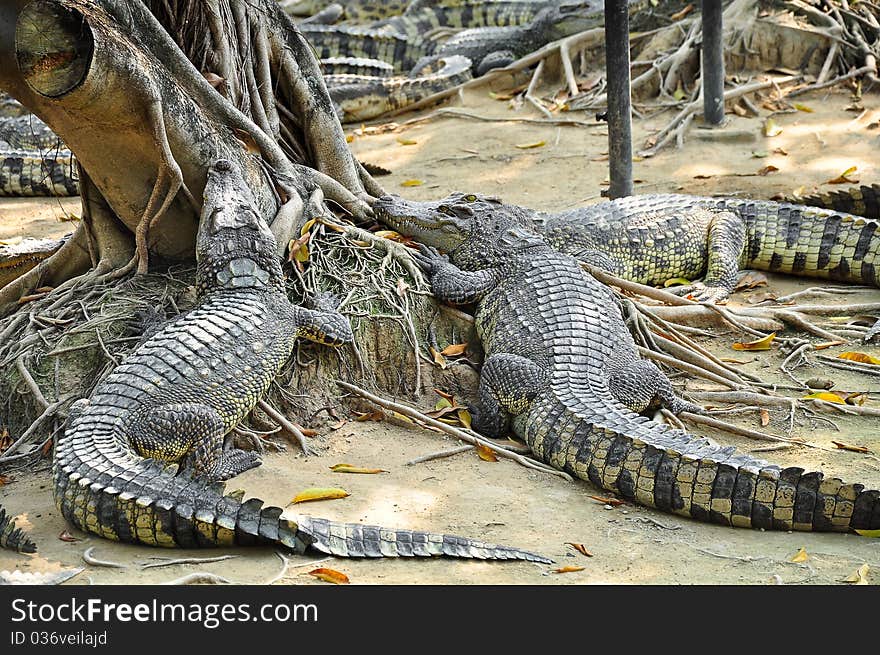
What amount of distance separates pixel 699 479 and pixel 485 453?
0.96 meters

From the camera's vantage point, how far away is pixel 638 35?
1004 cm

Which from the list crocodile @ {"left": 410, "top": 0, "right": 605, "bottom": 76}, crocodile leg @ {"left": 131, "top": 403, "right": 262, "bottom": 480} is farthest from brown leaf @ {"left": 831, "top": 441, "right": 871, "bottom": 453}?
crocodile @ {"left": 410, "top": 0, "right": 605, "bottom": 76}

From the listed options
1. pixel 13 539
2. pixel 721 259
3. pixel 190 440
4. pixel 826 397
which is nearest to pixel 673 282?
pixel 721 259

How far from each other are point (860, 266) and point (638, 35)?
16.0 ft

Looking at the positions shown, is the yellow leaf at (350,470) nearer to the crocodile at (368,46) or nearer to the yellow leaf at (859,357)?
the yellow leaf at (859,357)

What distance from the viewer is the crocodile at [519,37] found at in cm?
1066

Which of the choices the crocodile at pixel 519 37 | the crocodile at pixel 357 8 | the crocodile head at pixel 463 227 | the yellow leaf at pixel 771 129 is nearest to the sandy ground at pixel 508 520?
the crocodile head at pixel 463 227

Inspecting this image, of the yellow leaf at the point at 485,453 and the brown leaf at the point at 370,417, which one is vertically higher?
the brown leaf at the point at 370,417

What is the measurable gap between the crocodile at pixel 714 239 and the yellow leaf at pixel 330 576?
3.19 meters

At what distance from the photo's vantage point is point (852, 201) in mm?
6555

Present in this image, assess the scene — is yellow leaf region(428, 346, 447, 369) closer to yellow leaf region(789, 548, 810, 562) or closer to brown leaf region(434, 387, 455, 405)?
brown leaf region(434, 387, 455, 405)

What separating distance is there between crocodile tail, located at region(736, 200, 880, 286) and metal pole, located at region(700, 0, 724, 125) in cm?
240
